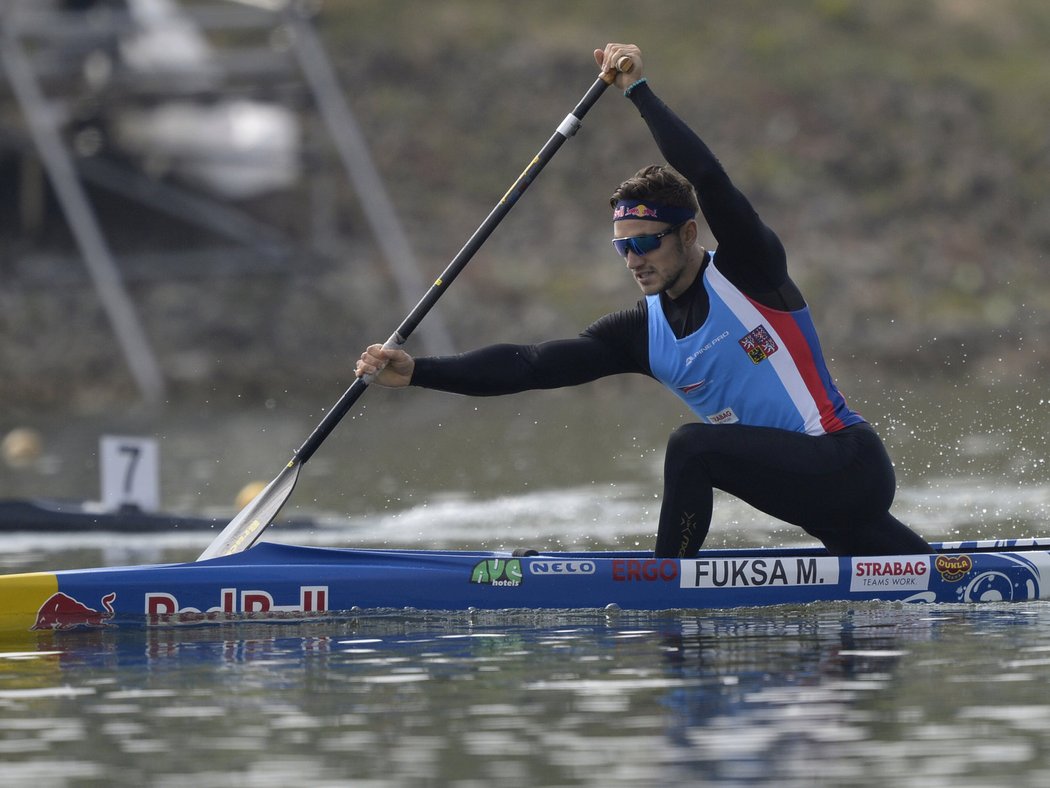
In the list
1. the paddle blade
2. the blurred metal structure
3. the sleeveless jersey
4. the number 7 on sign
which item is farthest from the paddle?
the blurred metal structure

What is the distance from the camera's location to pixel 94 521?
488 inches

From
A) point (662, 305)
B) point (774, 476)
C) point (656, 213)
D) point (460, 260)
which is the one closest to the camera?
point (656, 213)

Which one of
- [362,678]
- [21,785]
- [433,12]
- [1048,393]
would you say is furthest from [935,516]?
[433,12]

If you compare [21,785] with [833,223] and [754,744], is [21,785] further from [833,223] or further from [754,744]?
[833,223]

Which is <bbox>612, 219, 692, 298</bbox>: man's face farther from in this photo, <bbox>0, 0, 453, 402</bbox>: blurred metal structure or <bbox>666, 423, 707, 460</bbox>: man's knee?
<bbox>0, 0, 453, 402</bbox>: blurred metal structure

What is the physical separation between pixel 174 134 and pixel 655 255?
21920 mm

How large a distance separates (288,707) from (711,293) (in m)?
2.51

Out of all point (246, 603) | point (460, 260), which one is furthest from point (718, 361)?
point (246, 603)

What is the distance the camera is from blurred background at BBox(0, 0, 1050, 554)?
943 inches

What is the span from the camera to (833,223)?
2958 centimetres

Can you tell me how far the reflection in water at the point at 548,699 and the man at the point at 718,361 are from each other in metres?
0.54

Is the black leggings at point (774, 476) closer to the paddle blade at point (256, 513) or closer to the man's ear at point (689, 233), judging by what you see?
the man's ear at point (689, 233)

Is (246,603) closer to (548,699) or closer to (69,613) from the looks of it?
(69,613)

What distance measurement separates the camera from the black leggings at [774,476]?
7.35 metres
